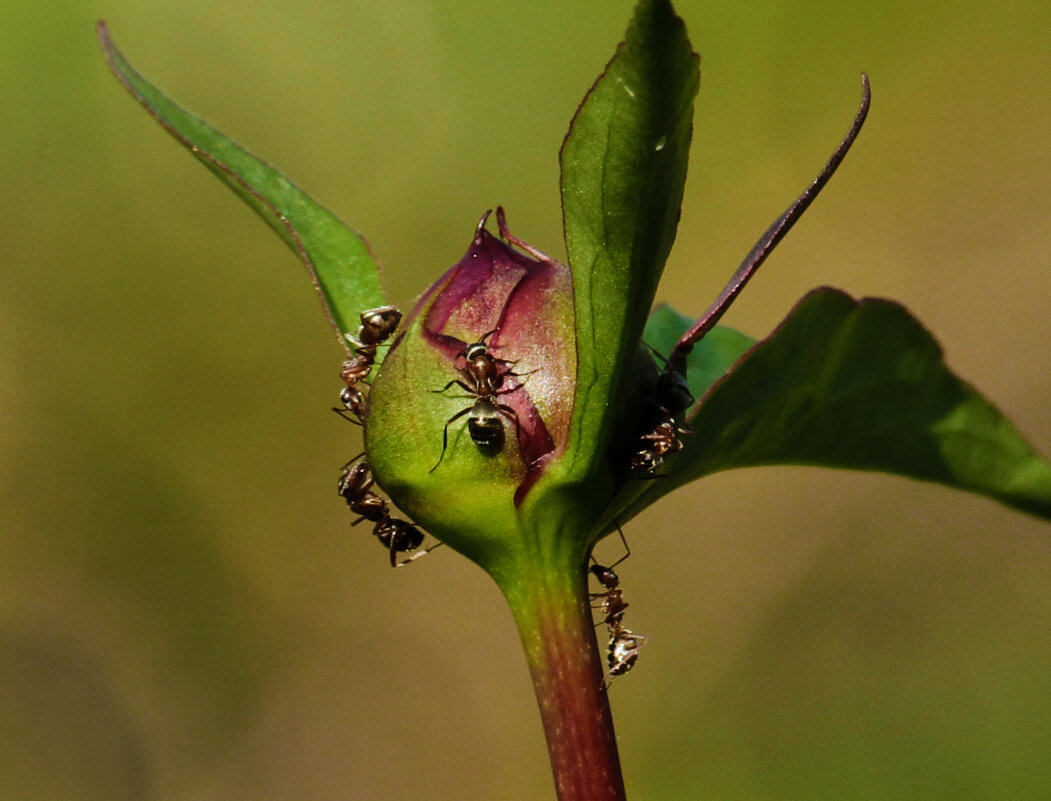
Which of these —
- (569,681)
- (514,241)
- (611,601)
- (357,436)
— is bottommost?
(569,681)

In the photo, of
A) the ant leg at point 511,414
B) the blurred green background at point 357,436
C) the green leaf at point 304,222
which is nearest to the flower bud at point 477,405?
the ant leg at point 511,414

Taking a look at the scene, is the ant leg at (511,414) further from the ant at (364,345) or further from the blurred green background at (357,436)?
the blurred green background at (357,436)

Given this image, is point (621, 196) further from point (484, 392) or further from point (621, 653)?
point (621, 653)

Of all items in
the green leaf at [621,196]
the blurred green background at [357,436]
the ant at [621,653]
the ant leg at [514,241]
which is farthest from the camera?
the blurred green background at [357,436]

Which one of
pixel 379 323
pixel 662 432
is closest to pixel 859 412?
A: pixel 662 432

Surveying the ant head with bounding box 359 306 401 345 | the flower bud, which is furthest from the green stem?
the ant head with bounding box 359 306 401 345

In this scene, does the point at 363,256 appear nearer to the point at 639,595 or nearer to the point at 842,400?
the point at 842,400
